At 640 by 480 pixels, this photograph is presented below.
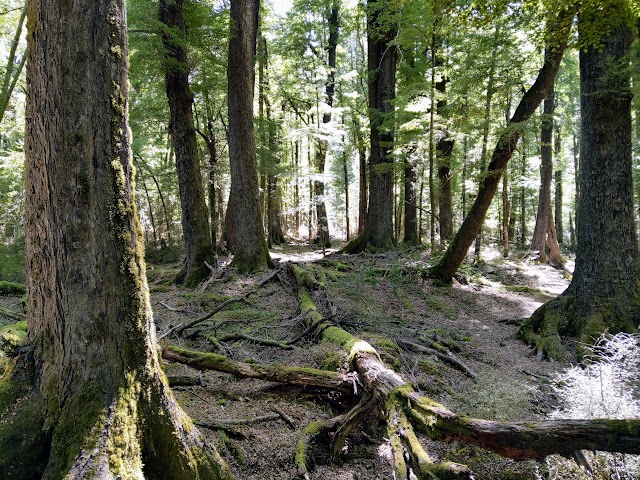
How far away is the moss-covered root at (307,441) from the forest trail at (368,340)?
3.8 inches

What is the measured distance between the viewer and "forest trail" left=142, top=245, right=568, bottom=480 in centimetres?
304

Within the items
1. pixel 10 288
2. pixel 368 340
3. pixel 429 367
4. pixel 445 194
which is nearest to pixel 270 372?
pixel 368 340

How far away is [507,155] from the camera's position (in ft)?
27.3

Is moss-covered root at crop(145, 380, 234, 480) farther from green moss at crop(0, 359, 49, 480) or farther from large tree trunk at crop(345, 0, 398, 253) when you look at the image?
large tree trunk at crop(345, 0, 398, 253)

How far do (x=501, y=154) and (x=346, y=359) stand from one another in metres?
6.48

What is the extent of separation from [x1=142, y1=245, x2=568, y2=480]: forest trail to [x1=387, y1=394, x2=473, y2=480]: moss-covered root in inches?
13.4

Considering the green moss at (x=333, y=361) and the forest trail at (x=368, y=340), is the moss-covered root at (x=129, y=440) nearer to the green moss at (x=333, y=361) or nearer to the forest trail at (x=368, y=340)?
the forest trail at (x=368, y=340)

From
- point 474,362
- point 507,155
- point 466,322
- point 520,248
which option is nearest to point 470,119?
point 507,155

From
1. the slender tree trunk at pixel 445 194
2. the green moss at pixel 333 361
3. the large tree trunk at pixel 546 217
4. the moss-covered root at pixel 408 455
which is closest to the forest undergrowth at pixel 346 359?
the green moss at pixel 333 361

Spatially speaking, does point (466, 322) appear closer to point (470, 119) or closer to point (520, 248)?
point (470, 119)

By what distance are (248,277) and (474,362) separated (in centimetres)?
562

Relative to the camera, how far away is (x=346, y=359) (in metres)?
4.14

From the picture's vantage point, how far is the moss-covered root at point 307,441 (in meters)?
2.75

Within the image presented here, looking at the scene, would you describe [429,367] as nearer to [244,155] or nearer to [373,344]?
[373,344]
